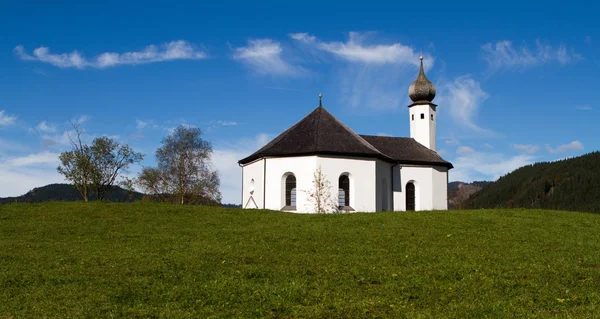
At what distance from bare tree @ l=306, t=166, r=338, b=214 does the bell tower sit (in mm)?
13878

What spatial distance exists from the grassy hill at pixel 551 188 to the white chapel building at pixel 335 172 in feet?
294

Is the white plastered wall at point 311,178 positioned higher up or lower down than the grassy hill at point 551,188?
lower down

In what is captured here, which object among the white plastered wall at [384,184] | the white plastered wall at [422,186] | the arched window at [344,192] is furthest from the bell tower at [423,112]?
the arched window at [344,192]

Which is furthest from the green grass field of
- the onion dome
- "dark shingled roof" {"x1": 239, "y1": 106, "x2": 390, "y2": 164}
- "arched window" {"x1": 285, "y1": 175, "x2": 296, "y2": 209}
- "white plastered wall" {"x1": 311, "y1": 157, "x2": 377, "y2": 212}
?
the onion dome

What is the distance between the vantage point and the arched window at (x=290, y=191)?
103 feet

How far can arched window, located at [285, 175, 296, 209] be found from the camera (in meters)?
31.5

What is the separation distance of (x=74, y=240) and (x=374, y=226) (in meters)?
10.7

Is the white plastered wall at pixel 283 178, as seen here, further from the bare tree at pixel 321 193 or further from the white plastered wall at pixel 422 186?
the white plastered wall at pixel 422 186

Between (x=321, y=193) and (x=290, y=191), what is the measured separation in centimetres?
214

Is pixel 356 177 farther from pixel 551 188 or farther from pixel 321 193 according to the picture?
pixel 551 188

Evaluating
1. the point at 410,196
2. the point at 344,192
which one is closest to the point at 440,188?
the point at 410,196

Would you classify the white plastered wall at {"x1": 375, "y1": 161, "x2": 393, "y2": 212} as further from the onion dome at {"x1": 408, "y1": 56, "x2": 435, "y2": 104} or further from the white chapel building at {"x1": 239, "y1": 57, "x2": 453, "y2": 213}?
the onion dome at {"x1": 408, "y1": 56, "x2": 435, "y2": 104}

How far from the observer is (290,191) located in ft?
104

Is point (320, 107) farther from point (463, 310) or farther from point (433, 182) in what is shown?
point (463, 310)
